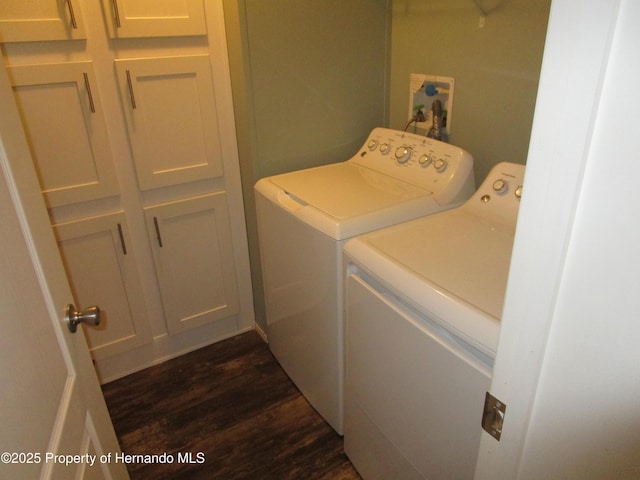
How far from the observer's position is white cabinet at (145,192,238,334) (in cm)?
193

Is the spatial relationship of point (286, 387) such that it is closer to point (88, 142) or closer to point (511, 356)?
point (88, 142)

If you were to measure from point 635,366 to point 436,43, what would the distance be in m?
1.60

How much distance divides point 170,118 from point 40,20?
0.52m

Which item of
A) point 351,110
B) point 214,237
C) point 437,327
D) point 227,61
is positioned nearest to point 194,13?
point 227,61

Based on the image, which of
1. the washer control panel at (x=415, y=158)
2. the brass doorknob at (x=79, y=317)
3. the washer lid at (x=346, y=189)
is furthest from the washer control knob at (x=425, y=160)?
the brass doorknob at (x=79, y=317)

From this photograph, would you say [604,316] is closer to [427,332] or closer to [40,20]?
[427,332]

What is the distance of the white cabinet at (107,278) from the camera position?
5.71ft

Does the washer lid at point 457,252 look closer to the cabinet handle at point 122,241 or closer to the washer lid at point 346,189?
the washer lid at point 346,189

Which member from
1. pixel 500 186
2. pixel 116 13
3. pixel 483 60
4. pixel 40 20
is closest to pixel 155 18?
pixel 116 13

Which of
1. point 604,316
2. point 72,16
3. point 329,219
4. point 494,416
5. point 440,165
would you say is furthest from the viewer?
point 440,165

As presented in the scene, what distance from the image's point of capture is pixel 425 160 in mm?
1660

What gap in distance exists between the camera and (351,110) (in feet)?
6.63

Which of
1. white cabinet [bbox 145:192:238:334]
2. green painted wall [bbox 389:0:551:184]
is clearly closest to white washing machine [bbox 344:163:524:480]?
green painted wall [bbox 389:0:551:184]

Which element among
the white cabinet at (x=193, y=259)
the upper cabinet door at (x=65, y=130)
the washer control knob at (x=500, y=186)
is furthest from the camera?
the white cabinet at (x=193, y=259)
